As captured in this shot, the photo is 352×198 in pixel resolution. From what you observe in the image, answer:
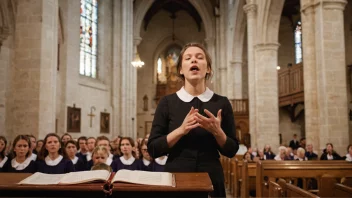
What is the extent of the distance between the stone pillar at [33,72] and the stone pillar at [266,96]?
28.7 feet

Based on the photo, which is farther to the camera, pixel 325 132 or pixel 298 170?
pixel 325 132

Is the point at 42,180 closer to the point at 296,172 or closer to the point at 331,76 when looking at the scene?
the point at 296,172

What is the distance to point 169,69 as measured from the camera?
3161cm

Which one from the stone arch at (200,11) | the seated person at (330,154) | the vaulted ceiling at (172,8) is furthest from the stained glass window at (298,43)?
the seated person at (330,154)

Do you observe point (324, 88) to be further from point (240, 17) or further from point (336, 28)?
point (240, 17)

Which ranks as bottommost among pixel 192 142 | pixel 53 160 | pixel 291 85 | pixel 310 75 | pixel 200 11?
pixel 53 160

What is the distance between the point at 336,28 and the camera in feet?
30.5

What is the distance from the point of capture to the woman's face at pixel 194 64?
6.56ft

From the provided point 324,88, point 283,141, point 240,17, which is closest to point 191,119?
point 324,88

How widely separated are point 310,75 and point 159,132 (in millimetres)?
8642

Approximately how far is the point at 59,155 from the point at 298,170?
334 cm

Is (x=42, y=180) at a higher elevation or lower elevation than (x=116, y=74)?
lower

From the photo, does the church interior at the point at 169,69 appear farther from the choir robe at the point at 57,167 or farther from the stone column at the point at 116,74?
the choir robe at the point at 57,167

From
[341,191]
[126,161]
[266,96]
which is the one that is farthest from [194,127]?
[266,96]
